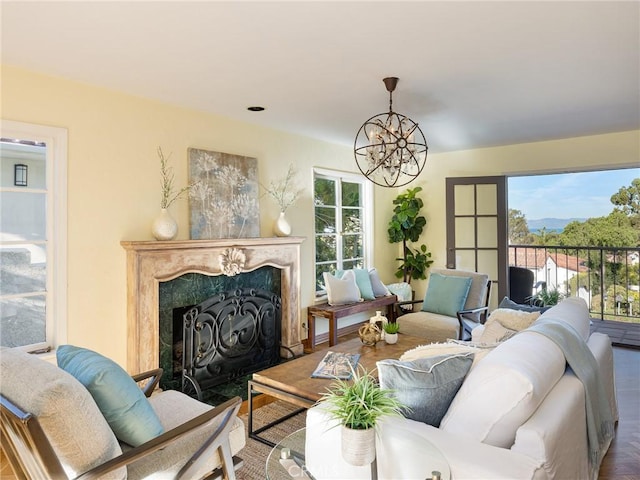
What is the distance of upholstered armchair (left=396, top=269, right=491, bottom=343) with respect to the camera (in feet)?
12.8

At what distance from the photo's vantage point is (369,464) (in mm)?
1383

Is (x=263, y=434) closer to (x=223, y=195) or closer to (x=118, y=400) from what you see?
(x=118, y=400)

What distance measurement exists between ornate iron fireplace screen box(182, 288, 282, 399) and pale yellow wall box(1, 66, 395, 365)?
0.56 m

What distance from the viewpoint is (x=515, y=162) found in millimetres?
5309

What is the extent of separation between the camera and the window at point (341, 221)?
16.7 feet

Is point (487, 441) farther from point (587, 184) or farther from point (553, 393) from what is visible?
point (587, 184)

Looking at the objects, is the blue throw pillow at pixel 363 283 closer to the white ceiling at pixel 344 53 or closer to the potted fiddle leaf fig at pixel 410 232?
the potted fiddle leaf fig at pixel 410 232

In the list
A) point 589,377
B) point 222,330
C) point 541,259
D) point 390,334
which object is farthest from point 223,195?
point 541,259

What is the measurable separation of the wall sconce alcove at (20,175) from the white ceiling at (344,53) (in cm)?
66

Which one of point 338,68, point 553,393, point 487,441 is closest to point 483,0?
point 338,68

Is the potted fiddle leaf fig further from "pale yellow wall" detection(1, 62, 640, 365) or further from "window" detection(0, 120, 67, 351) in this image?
"window" detection(0, 120, 67, 351)

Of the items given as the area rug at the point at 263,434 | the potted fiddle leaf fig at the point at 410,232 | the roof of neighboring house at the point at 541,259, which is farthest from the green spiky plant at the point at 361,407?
the roof of neighboring house at the point at 541,259

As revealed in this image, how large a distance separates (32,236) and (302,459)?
243 cm

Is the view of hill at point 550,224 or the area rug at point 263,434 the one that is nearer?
the area rug at point 263,434
